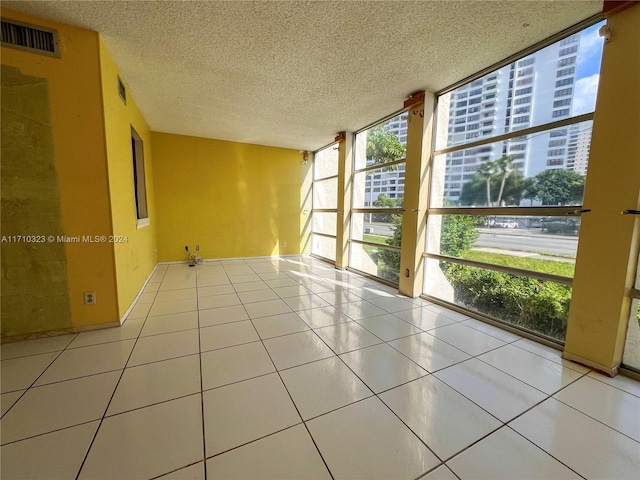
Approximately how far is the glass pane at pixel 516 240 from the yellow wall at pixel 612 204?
0.23m

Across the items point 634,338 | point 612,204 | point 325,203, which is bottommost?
point 634,338

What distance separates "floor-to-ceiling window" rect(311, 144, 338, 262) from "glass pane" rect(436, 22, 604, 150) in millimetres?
2960

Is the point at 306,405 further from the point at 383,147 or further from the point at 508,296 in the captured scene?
the point at 383,147

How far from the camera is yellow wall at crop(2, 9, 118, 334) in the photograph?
7.03 feet

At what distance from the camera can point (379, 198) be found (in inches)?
172

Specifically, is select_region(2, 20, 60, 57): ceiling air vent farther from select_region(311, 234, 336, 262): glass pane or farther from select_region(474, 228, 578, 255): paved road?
select_region(311, 234, 336, 262): glass pane

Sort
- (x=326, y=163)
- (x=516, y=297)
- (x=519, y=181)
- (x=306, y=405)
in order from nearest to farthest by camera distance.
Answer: (x=306, y=405) < (x=519, y=181) < (x=516, y=297) < (x=326, y=163)

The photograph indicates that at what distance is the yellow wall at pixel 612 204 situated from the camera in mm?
1744

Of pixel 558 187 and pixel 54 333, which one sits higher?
pixel 558 187

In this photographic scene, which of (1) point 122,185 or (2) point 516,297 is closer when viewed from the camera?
(2) point 516,297

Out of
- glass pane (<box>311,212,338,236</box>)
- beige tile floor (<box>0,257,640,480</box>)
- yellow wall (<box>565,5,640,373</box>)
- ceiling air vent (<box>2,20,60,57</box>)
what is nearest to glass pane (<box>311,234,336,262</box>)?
glass pane (<box>311,212,338,236</box>)

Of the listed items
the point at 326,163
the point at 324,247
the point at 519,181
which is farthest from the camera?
the point at 324,247

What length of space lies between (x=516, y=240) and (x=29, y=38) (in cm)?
467

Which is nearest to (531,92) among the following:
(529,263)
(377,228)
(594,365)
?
(529,263)
